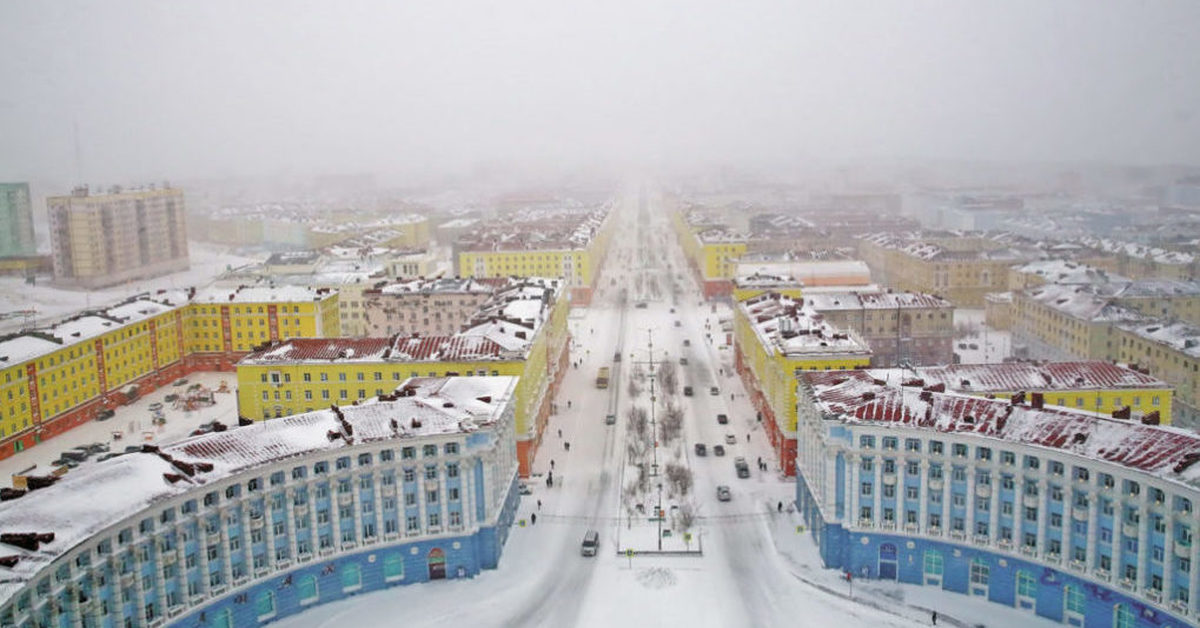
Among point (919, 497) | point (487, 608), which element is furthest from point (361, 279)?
point (919, 497)

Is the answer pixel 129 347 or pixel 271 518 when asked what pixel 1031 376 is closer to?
pixel 271 518

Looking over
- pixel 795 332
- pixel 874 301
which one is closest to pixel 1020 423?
pixel 795 332

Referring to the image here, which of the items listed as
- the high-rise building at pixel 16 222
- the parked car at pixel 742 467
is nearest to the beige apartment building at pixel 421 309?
the parked car at pixel 742 467

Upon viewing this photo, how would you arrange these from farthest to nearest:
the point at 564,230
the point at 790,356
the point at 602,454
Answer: the point at 564,230, the point at 602,454, the point at 790,356

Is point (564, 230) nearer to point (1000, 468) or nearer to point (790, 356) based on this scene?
point (790, 356)

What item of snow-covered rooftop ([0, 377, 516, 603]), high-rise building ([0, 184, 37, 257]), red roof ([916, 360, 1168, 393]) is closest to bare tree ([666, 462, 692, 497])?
snow-covered rooftop ([0, 377, 516, 603])
